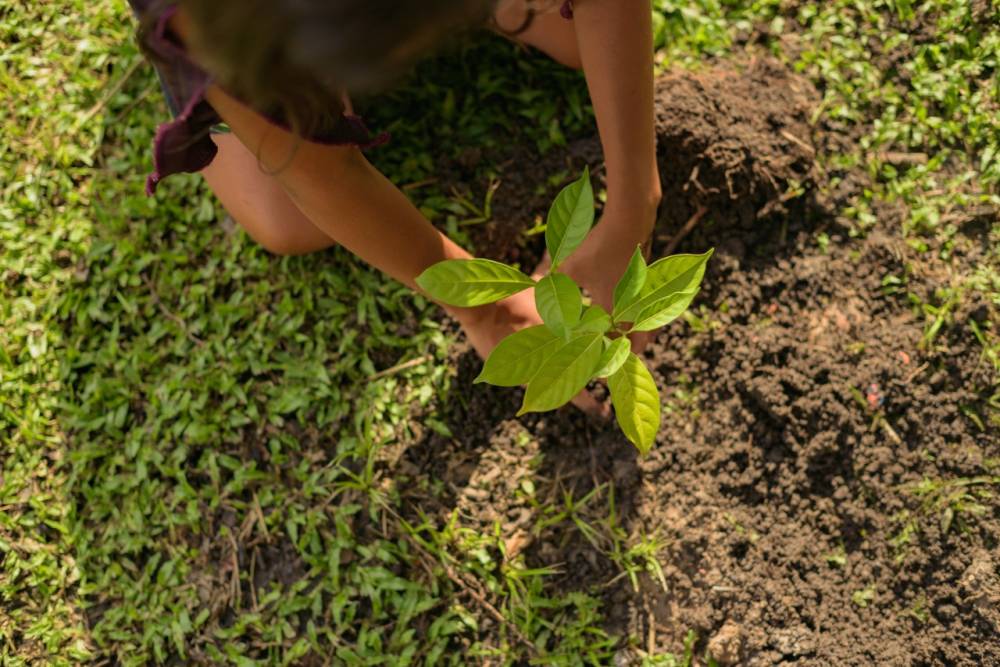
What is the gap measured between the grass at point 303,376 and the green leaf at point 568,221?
70cm

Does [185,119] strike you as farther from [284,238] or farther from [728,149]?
[728,149]

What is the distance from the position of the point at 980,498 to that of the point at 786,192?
0.78 meters

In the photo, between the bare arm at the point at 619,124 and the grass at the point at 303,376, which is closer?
the bare arm at the point at 619,124

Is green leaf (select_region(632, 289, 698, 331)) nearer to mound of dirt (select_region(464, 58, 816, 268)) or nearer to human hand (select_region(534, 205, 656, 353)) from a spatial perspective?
human hand (select_region(534, 205, 656, 353))

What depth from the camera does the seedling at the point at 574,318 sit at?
4.24ft

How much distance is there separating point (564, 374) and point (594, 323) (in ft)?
0.33

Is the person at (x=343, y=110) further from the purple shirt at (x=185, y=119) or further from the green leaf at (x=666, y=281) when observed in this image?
the green leaf at (x=666, y=281)

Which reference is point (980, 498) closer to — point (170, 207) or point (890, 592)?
point (890, 592)

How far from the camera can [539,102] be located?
218 centimetres

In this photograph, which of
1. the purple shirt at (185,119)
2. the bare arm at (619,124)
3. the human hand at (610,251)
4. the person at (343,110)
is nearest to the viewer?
the person at (343,110)

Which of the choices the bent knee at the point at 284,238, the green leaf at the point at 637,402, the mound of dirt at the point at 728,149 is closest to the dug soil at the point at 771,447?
the mound of dirt at the point at 728,149

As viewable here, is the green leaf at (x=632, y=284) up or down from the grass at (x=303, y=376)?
up

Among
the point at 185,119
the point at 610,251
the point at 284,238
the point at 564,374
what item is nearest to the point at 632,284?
the point at 564,374

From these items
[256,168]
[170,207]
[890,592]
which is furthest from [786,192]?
A: [170,207]
